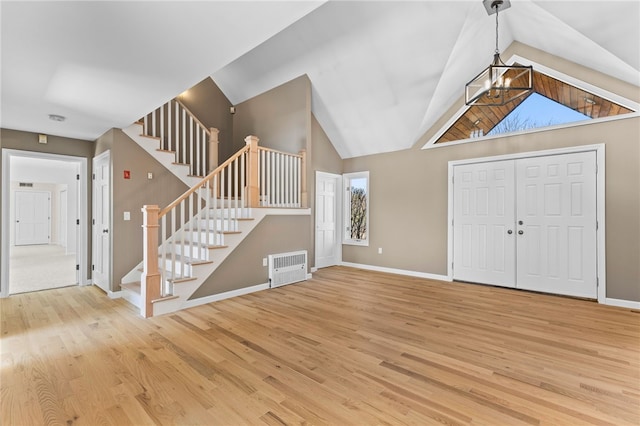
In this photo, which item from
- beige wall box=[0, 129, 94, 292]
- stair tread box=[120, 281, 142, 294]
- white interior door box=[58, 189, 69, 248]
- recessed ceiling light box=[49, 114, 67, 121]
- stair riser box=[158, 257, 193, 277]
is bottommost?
stair tread box=[120, 281, 142, 294]

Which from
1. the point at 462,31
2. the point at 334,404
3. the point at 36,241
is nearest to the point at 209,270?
the point at 334,404

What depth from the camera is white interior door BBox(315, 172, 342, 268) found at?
20.0ft

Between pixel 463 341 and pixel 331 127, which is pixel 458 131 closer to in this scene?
pixel 331 127

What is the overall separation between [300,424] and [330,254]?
15.9 ft

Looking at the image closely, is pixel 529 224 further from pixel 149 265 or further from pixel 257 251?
pixel 149 265

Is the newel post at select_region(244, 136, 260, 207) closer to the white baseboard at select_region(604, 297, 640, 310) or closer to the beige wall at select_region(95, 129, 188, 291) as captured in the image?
the beige wall at select_region(95, 129, 188, 291)

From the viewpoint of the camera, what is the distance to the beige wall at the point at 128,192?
4.15 m

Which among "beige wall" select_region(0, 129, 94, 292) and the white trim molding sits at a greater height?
the white trim molding

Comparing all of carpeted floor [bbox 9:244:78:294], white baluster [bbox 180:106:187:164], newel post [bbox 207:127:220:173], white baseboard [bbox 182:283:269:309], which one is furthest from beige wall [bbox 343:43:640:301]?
carpeted floor [bbox 9:244:78:294]

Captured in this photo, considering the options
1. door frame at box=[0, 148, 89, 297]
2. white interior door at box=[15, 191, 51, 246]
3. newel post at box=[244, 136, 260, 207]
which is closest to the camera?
door frame at box=[0, 148, 89, 297]

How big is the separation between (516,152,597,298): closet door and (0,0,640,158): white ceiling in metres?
1.22

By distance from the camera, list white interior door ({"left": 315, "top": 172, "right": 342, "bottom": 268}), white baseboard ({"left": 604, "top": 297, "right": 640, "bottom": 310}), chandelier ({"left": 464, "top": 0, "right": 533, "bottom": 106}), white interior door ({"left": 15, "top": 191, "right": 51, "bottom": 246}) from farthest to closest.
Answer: white interior door ({"left": 15, "top": 191, "right": 51, "bottom": 246}) < white interior door ({"left": 315, "top": 172, "right": 342, "bottom": 268}) < white baseboard ({"left": 604, "top": 297, "right": 640, "bottom": 310}) < chandelier ({"left": 464, "top": 0, "right": 533, "bottom": 106})

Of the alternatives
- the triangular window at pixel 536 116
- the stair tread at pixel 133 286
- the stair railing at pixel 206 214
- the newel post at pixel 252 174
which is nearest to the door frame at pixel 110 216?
the stair tread at pixel 133 286

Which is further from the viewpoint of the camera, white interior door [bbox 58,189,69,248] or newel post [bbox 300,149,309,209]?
white interior door [bbox 58,189,69,248]
